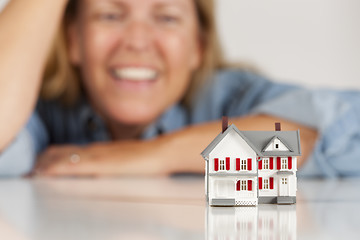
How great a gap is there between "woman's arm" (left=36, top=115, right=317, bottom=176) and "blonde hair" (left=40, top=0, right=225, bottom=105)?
0.49 m

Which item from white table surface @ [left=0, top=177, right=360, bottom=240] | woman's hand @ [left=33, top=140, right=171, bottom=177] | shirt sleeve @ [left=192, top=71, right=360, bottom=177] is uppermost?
shirt sleeve @ [left=192, top=71, right=360, bottom=177]

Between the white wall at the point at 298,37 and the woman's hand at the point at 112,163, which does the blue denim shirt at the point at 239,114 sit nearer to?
the woman's hand at the point at 112,163

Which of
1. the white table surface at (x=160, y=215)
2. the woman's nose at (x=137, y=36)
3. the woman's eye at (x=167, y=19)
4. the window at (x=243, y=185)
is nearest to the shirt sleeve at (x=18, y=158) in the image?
the white table surface at (x=160, y=215)

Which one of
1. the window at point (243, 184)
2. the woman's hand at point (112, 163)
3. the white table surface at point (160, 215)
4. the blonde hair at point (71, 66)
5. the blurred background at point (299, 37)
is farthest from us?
the blurred background at point (299, 37)

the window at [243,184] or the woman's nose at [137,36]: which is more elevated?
the woman's nose at [137,36]

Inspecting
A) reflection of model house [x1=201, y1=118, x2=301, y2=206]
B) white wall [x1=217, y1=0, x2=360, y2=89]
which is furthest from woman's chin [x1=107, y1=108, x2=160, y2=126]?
white wall [x1=217, y1=0, x2=360, y2=89]

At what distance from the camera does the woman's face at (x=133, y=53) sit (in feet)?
4.52

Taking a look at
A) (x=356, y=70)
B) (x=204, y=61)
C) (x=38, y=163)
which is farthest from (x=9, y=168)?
(x=356, y=70)

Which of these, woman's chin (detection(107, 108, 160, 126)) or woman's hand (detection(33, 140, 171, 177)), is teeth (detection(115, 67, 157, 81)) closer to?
woman's chin (detection(107, 108, 160, 126))

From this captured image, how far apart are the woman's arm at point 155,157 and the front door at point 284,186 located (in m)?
0.43

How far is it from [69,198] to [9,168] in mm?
424

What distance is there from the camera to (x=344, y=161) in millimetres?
1089

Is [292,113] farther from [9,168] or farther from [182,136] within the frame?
[9,168]

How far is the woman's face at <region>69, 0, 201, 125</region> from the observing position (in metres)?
1.38
